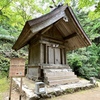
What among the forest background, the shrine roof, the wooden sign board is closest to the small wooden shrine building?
the shrine roof

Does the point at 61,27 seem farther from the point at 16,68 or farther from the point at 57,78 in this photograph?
the point at 16,68

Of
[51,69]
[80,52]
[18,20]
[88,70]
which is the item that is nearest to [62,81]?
[51,69]

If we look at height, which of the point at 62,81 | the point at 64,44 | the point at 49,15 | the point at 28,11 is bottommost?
the point at 62,81

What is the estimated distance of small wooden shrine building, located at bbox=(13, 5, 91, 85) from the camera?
4.95 meters

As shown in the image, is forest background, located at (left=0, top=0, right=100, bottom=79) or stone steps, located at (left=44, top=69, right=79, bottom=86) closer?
stone steps, located at (left=44, top=69, right=79, bottom=86)

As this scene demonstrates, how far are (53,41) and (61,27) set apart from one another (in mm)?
1132

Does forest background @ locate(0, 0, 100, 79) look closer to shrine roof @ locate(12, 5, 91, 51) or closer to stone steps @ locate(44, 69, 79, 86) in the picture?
shrine roof @ locate(12, 5, 91, 51)

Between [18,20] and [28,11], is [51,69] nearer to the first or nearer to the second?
[18,20]

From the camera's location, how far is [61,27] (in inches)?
268

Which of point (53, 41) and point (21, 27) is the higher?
point (21, 27)

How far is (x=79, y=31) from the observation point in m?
6.06

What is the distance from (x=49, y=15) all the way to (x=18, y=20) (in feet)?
17.3

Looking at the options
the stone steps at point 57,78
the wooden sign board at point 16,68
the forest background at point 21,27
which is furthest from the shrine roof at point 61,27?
the stone steps at point 57,78

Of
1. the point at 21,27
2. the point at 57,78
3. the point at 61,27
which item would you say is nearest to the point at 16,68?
the point at 57,78
